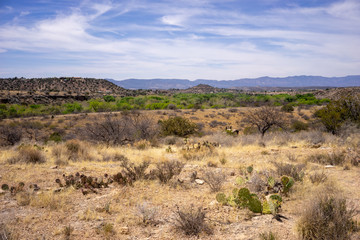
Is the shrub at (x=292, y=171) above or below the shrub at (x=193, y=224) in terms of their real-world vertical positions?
above

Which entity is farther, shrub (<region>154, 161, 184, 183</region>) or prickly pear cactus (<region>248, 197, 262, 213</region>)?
shrub (<region>154, 161, 184, 183</region>)

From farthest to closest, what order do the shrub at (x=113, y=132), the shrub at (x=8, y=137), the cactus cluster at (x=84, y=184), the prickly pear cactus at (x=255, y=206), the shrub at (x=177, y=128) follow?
1. the shrub at (x=177, y=128)
2. the shrub at (x=8, y=137)
3. the shrub at (x=113, y=132)
4. the cactus cluster at (x=84, y=184)
5. the prickly pear cactus at (x=255, y=206)

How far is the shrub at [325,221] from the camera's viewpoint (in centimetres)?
362

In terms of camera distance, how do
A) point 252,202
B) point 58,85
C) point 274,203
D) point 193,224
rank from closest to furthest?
point 193,224 → point 274,203 → point 252,202 → point 58,85

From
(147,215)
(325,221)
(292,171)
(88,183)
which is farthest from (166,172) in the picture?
(325,221)

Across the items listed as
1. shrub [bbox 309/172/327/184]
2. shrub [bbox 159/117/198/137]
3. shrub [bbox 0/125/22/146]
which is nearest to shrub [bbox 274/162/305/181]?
shrub [bbox 309/172/327/184]

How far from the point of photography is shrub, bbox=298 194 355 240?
143 inches

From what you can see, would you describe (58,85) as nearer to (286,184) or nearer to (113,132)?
(113,132)

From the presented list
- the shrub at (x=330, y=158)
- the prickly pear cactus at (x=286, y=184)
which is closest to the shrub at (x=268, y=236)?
the prickly pear cactus at (x=286, y=184)

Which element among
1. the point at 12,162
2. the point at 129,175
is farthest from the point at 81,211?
the point at 12,162

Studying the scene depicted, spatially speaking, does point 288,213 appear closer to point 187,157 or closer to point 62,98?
point 187,157

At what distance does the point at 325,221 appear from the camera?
380 centimetres

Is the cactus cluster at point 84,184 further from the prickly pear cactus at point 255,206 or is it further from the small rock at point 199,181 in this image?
the prickly pear cactus at point 255,206

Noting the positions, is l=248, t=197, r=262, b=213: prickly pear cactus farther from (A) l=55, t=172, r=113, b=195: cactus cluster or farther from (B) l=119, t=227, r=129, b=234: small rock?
(A) l=55, t=172, r=113, b=195: cactus cluster
